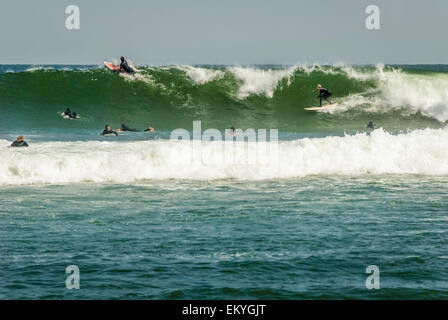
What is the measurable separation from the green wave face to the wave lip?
37.2ft

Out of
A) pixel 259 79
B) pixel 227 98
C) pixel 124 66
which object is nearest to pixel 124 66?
pixel 124 66

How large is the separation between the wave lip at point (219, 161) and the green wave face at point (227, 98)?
11.3 m

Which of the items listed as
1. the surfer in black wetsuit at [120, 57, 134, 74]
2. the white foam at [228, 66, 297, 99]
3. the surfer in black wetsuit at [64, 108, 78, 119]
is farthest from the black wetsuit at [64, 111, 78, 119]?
the white foam at [228, 66, 297, 99]

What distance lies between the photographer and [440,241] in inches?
444

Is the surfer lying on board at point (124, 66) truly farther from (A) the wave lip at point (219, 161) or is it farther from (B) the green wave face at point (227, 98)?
(A) the wave lip at point (219, 161)

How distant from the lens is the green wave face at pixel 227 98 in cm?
3572

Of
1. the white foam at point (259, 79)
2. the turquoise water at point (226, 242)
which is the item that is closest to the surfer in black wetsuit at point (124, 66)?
the white foam at point (259, 79)

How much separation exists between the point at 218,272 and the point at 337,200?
6.10 meters

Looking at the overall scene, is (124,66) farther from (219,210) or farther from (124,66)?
(219,210)

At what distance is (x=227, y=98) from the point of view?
39.8 meters

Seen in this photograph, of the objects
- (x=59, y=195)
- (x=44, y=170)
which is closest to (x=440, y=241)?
(x=59, y=195)

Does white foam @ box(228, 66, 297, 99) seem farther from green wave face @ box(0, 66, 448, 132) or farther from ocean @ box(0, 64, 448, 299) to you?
ocean @ box(0, 64, 448, 299)

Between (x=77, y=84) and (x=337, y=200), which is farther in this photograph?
(x=77, y=84)
